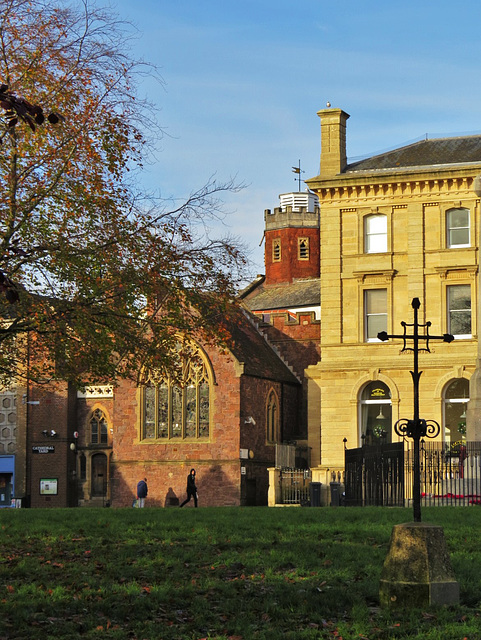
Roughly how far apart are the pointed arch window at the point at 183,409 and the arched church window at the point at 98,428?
5222 mm

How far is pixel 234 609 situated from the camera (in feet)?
41.3

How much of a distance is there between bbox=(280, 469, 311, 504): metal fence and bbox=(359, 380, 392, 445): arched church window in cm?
322

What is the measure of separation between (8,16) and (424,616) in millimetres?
17067

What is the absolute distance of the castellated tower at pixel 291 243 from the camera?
298 ft

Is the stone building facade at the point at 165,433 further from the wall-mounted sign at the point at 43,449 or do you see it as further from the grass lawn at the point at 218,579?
the grass lawn at the point at 218,579

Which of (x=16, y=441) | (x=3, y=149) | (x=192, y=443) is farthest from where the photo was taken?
(x=16, y=441)

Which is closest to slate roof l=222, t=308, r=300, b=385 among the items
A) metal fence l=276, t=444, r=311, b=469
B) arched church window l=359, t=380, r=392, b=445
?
metal fence l=276, t=444, r=311, b=469

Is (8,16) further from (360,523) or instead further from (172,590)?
(172,590)

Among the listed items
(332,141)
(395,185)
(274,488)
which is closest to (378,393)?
(274,488)

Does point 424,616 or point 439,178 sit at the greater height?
point 439,178

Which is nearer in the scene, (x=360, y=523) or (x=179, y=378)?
(x=360, y=523)

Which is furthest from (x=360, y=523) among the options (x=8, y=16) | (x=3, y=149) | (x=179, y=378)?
(x=8, y=16)

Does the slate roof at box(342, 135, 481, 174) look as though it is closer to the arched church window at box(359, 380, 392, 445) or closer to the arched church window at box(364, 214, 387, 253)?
the arched church window at box(364, 214, 387, 253)

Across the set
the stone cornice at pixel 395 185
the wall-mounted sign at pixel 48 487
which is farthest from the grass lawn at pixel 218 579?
the wall-mounted sign at pixel 48 487
